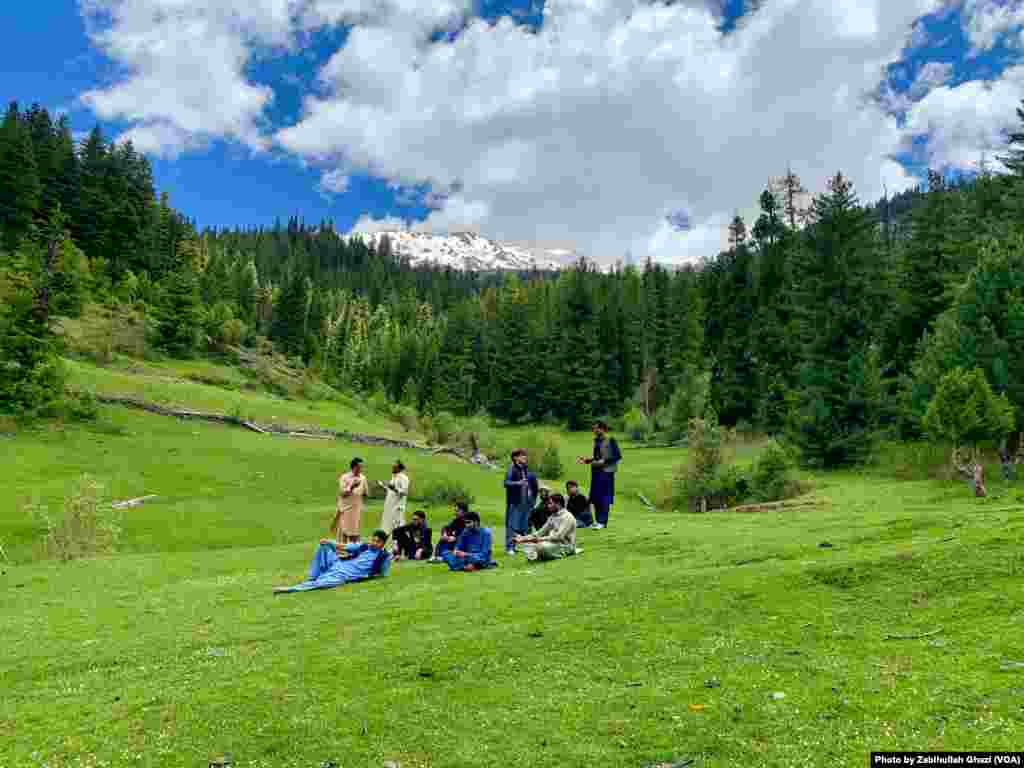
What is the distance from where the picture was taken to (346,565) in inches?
744

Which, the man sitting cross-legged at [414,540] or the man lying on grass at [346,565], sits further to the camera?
the man sitting cross-legged at [414,540]

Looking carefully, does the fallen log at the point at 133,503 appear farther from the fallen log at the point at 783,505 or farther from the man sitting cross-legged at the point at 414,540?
the fallen log at the point at 783,505

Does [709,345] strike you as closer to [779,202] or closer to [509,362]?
[779,202]

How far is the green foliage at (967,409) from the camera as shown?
2792 cm

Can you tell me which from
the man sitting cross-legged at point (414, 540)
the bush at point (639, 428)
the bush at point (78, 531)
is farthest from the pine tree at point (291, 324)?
the man sitting cross-legged at point (414, 540)

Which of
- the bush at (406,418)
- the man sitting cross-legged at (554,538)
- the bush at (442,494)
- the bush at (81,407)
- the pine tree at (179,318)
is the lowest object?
the bush at (442,494)

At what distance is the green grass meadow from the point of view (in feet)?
26.3

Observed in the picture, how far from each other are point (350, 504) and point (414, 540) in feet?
8.45

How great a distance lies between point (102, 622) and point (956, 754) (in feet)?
55.9

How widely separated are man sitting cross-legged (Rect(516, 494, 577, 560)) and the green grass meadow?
A: 692 mm

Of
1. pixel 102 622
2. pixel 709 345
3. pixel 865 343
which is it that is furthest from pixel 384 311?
pixel 102 622

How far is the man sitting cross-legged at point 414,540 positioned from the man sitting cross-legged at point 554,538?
3.86m

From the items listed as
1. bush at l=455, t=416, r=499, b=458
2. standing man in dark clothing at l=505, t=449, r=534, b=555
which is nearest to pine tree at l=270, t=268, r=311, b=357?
bush at l=455, t=416, r=499, b=458

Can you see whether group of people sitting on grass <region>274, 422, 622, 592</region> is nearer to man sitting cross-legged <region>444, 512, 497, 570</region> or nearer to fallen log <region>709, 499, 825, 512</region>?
man sitting cross-legged <region>444, 512, 497, 570</region>
